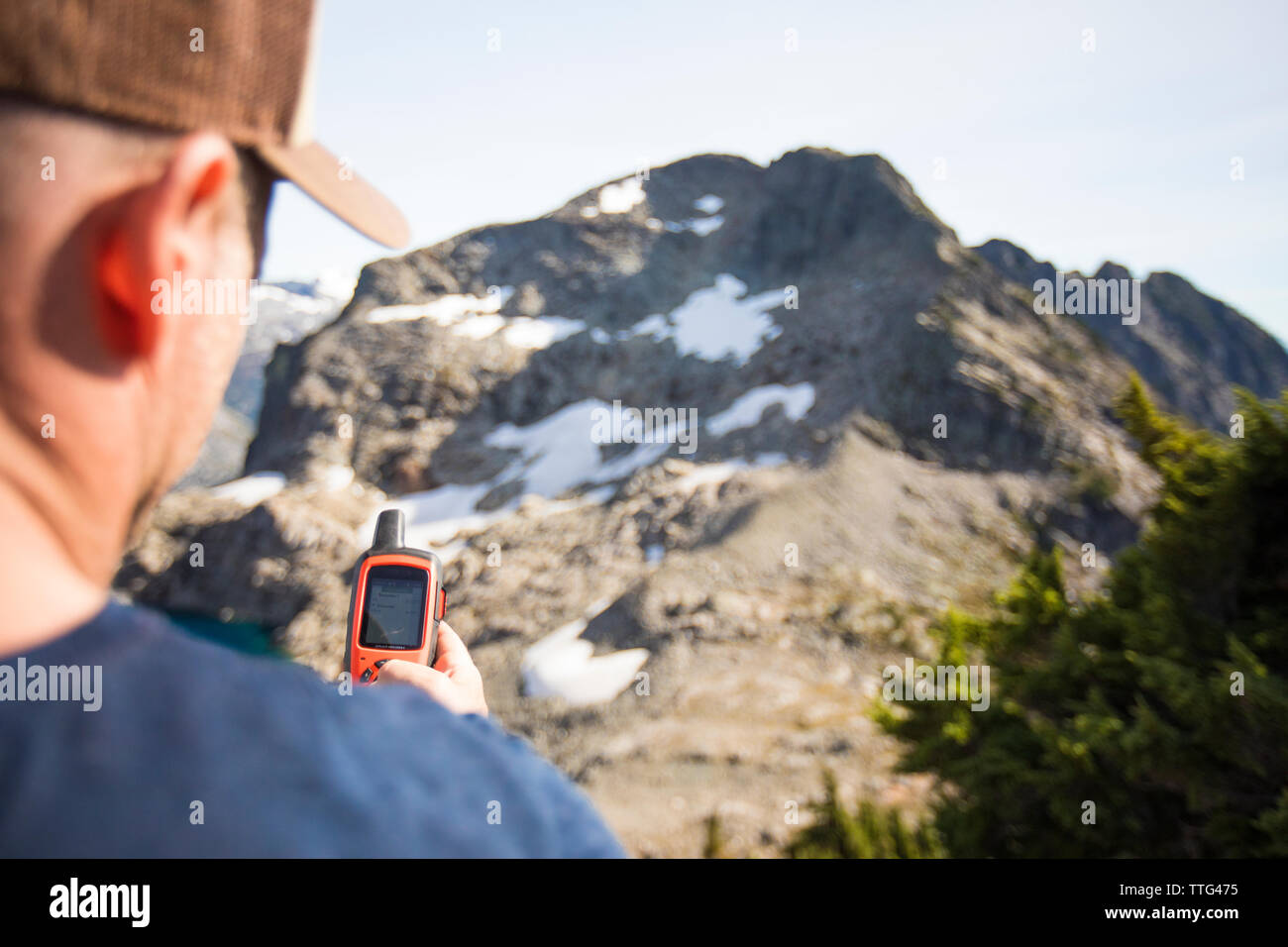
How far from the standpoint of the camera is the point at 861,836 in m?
11.9

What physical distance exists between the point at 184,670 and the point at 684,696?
78.2 feet

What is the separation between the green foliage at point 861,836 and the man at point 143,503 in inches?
426

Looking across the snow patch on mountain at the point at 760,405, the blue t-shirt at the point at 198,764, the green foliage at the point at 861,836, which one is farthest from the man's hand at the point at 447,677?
the snow patch on mountain at the point at 760,405

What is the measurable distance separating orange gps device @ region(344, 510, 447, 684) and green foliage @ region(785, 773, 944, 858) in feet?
31.9

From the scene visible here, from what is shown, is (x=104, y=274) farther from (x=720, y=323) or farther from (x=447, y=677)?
(x=720, y=323)

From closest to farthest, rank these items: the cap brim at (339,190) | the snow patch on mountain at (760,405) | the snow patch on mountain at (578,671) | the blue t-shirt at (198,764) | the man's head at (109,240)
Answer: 1. the blue t-shirt at (198,764)
2. the man's head at (109,240)
3. the cap brim at (339,190)
4. the snow patch on mountain at (578,671)
5. the snow patch on mountain at (760,405)

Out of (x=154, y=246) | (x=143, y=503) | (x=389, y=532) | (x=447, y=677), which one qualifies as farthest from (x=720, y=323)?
(x=154, y=246)

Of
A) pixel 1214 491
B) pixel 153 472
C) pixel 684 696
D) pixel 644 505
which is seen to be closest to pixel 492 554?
pixel 644 505

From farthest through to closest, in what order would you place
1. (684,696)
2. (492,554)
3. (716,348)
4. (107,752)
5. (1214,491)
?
1. (716,348)
2. (492,554)
3. (684,696)
4. (1214,491)
5. (107,752)

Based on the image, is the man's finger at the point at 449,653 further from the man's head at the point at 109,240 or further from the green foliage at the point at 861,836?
the green foliage at the point at 861,836

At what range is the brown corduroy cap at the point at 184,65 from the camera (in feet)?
3.10

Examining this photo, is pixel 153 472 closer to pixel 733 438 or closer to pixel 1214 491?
pixel 1214 491

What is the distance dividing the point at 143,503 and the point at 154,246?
0.42m
